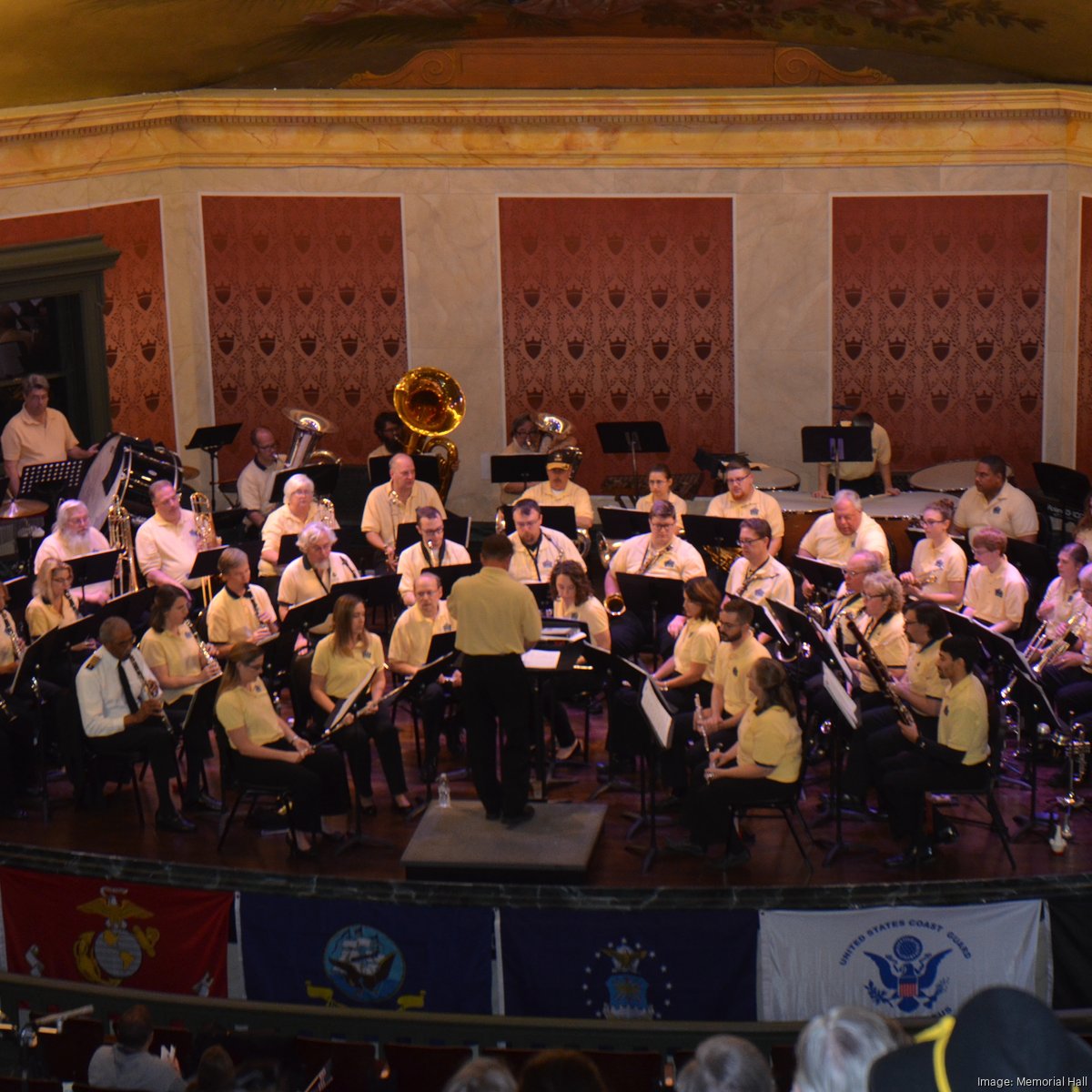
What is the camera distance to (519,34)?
559 inches

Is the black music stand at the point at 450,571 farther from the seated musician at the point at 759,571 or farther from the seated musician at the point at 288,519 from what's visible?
the seated musician at the point at 759,571

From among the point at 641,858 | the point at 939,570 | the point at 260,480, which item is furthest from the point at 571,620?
the point at 260,480

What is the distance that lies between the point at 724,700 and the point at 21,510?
18.1 ft

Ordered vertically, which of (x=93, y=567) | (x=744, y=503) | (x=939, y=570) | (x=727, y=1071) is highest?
(x=744, y=503)

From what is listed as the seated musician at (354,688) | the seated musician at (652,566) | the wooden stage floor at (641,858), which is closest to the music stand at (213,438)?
the seated musician at (652,566)

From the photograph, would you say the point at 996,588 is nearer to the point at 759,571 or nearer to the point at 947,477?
the point at 759,571

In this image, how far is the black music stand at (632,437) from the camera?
507 inches

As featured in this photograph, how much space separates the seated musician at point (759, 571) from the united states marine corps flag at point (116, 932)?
13.0 feet

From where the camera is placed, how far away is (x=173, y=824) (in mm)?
9000

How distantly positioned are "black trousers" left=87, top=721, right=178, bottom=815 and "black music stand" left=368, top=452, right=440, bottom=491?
157 inches

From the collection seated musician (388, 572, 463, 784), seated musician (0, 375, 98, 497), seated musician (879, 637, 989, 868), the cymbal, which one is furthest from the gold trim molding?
seated musician (879, 637, 989, 868)

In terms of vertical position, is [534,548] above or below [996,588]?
above

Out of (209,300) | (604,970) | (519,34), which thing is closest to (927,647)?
(604,970)

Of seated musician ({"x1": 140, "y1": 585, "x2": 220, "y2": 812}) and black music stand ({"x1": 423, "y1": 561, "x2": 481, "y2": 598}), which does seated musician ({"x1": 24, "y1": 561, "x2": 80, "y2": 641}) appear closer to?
seated musician ({"x1": 140, "y1": 585, "x2": 220, "y2": 812})
